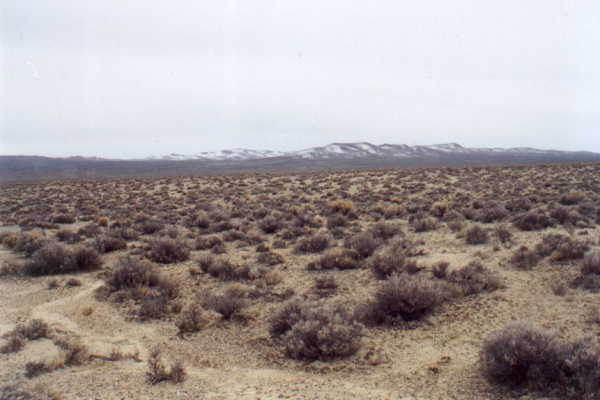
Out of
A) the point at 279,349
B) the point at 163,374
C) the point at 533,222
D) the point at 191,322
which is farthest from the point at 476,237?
the point at 163,374

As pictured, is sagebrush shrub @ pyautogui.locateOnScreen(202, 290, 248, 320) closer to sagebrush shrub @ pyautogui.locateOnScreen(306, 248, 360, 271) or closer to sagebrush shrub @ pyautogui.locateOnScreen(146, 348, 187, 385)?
sagebrush shrub @ pyautogui.locateOnScreen(146, 348, 187, 385)

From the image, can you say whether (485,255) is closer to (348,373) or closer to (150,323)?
(348,373)

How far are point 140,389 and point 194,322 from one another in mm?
2108

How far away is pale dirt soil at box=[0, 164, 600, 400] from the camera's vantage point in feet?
17.2

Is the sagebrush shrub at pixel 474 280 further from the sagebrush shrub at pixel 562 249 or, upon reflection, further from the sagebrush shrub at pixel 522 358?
the sagebrush shrub at pixel 522 358

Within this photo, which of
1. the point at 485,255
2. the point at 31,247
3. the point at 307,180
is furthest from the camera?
the point at 307,180

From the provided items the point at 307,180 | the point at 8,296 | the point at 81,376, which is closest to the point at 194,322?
the point at 81,376

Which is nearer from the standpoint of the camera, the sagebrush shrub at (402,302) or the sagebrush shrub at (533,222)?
the sagebrush shrub at (402,302)

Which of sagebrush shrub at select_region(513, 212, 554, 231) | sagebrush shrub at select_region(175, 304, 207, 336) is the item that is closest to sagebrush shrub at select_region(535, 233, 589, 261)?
sagebrush shrub at select_region(513, 212, 554, 231)

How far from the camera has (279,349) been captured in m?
6.48

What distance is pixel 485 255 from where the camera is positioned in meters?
11.3

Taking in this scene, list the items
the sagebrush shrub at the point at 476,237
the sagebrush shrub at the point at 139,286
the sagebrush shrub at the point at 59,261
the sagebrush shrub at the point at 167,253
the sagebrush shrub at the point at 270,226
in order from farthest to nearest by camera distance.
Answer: the sagebrush shrub at the point at 270,226 → the sagebrush shrub at the point at 476,237 → the sagebrush shrub at the point at 167,253 → the sagebrush shrub at the point at 59,261 → the sagebrush shrub at the point at 139,286

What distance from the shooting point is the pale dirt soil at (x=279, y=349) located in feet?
17.2

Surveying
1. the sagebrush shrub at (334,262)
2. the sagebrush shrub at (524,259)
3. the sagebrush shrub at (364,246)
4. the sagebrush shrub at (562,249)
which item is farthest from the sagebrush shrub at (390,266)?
the sagebrush shrub at (562,249)
